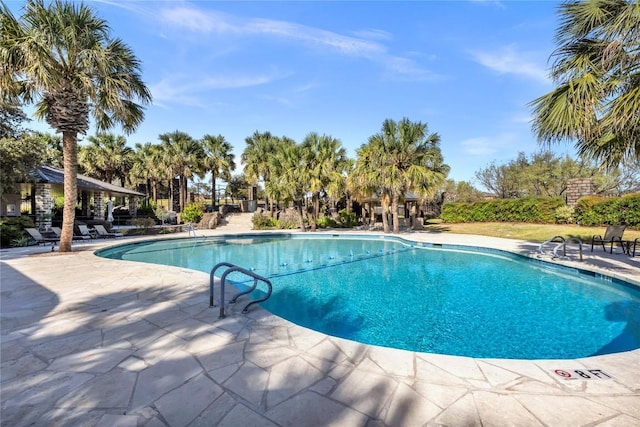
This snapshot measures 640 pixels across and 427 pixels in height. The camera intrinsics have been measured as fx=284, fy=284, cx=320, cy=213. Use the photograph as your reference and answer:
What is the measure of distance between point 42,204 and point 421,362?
21.2m

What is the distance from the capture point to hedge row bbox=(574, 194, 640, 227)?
15.7 meters

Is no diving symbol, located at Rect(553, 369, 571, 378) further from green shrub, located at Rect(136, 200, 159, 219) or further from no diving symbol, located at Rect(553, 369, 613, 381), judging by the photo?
green shrub, located at Rect(136, 200, 159, 219)

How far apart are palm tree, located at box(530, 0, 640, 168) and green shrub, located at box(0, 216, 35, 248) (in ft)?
66.2

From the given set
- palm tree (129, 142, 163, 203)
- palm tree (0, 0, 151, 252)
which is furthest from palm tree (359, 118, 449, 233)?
palm tree (129, 142, 163, 203)

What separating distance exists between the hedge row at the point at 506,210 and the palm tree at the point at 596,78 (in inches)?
650

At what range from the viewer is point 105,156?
28578 millimetres

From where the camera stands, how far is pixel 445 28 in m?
12.1

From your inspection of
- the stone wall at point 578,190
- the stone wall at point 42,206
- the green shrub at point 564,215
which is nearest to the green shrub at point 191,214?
the stone wall at point 42,206

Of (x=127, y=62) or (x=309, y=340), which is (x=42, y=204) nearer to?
(x=127, y=62)

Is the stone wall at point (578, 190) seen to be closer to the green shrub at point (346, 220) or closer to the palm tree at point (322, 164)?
the green shrub at point (346, 220)

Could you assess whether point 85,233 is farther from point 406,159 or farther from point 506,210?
point 506,210

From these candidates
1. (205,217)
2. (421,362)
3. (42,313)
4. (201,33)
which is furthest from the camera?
(205,217)

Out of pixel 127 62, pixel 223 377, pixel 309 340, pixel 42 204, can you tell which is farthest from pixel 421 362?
pixel 42 204

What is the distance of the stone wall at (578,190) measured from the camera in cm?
1925
